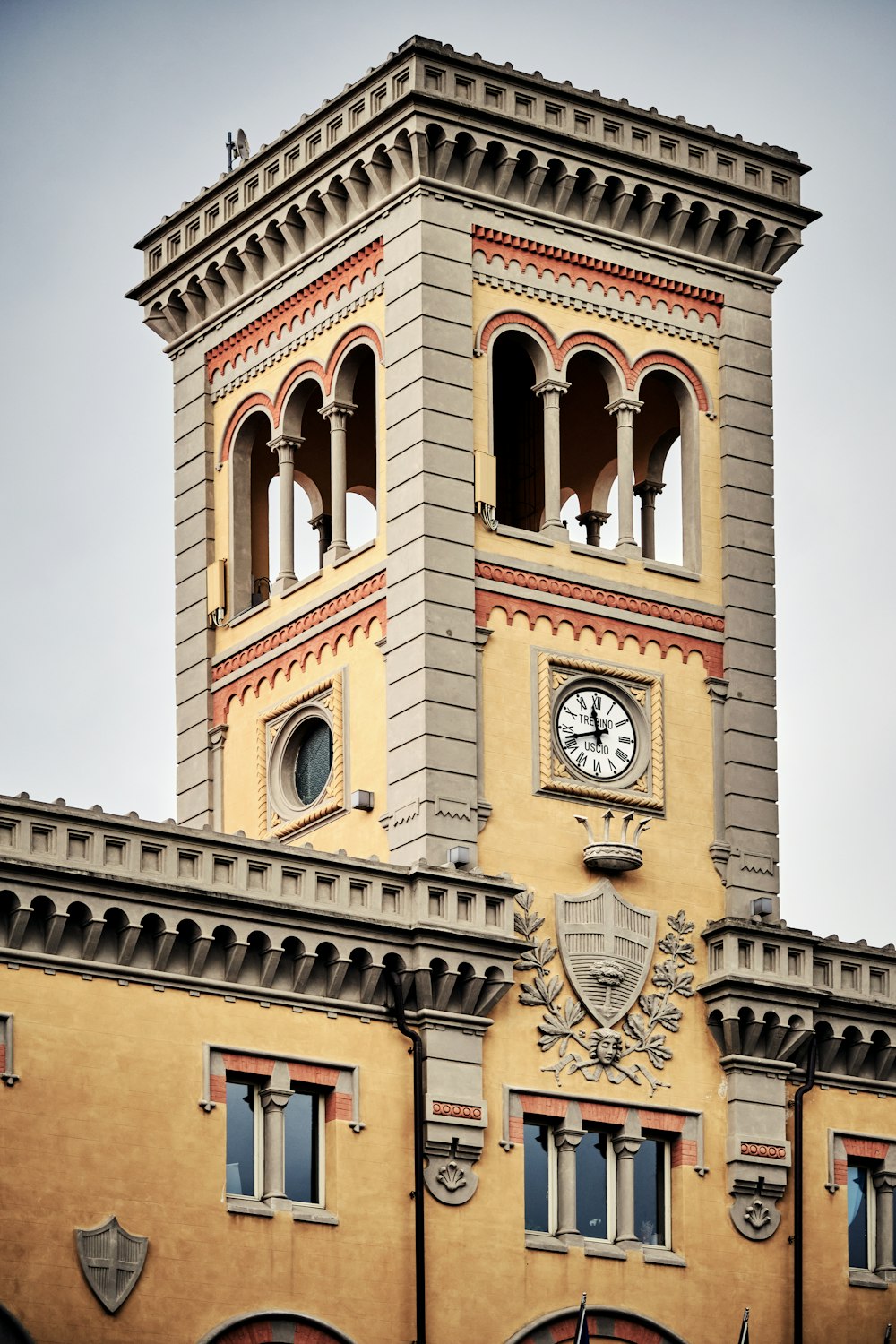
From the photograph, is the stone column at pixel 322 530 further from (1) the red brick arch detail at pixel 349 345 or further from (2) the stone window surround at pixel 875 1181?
(2) the stone window surround at pixel 875 1181

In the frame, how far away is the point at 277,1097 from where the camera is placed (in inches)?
2078

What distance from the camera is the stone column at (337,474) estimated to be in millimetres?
59719

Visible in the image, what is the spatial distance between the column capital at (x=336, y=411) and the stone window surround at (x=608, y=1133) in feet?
40.5

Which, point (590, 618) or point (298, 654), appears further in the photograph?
point (298, 654)

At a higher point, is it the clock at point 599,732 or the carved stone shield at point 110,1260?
the clock at point 599,732

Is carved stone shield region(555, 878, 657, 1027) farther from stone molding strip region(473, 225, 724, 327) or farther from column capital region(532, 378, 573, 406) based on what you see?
stone molding strip region(473, 225, 724, 327)

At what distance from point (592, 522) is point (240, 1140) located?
17382 mm

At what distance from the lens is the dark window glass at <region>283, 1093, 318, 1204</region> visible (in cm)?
5294

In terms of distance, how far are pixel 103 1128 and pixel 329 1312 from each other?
4497 mm

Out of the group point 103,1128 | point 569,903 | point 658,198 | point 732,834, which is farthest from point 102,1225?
point 658,198

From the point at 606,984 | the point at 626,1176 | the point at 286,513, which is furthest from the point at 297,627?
the point at 626,1176

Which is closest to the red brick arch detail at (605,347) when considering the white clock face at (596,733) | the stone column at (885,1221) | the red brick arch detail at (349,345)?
the red brick arch detail at (349,345)

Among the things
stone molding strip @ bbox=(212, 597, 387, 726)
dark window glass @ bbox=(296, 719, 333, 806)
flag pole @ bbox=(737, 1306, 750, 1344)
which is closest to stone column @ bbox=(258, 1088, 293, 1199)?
dark window glass @ bbox=(296, 719, 333, 806)

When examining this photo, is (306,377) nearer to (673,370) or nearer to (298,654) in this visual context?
(298,654)
